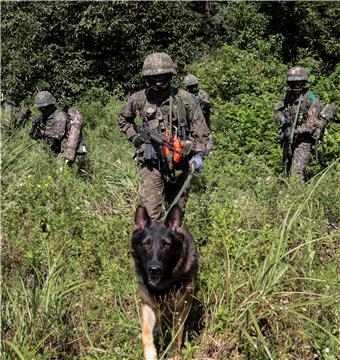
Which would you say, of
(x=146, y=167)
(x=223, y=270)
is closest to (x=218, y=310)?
(x=223, y=270)

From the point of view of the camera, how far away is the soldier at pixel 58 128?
27.8 feet

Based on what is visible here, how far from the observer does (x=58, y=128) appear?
28.1 ft

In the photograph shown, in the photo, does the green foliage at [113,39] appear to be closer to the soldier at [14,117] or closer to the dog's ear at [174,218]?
the soldier at [14,117]

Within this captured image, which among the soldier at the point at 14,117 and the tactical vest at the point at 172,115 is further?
the soldier at the point at 14,117

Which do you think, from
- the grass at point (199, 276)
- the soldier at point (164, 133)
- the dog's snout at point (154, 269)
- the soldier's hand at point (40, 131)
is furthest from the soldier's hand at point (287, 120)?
the dog's snout at point (154, 269)

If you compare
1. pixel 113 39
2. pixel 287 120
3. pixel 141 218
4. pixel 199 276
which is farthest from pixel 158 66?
pixel 113 39

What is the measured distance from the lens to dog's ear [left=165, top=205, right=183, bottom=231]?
3738 millimetres

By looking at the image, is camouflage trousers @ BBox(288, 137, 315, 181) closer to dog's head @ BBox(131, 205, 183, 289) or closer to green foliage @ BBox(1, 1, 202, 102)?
dog's head @ BBox(131, 205, 183, 289)

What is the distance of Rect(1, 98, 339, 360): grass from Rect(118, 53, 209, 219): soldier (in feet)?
1.60

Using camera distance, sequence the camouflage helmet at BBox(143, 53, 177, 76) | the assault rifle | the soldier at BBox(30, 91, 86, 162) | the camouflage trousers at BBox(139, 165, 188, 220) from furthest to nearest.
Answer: the soldier at BBox(30, 91, 86, 162) < the camouflage trousers at BBox(139, 165, 188, 220) < the assault rifle < the camouflage helmet at BBox(143, 53, 177, 76)

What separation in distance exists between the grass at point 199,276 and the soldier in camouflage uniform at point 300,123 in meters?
0.82

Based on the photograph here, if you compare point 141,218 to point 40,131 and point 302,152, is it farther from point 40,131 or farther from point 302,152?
point 40,131

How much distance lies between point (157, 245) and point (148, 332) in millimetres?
588

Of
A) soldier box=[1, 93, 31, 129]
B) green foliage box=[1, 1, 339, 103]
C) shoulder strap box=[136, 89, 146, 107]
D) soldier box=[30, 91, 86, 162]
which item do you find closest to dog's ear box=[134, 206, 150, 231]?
shoulder strap box=[136, 89, 146, 107]
